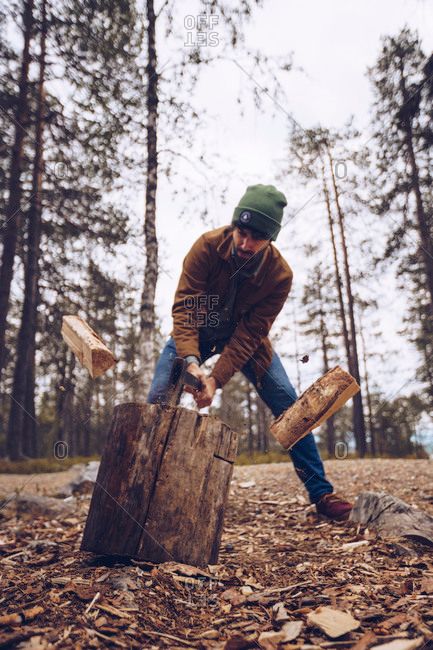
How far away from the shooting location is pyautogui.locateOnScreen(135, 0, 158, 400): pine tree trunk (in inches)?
268

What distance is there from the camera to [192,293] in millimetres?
3523

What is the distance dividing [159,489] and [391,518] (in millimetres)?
1833

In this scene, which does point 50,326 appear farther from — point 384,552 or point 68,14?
point 384,552

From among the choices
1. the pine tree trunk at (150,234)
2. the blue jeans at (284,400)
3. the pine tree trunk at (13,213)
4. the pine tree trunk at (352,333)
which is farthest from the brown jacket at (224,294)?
the pine tree trunk at (352,333)

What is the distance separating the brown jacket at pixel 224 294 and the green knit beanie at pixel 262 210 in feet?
0.59

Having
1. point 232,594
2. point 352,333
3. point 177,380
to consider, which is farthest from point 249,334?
point 352,333

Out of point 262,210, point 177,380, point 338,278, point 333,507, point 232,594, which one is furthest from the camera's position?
point 338,278

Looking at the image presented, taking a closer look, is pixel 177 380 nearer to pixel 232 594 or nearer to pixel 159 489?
pixel 159 489

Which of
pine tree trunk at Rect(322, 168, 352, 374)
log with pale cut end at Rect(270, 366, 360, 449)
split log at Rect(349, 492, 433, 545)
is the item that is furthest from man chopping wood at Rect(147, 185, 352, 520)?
pine tree trunk at Rect(322, 168, 352, 374)

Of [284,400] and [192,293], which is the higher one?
[192,293]

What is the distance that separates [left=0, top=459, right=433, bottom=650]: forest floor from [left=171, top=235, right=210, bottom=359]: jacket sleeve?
59.0 inches
